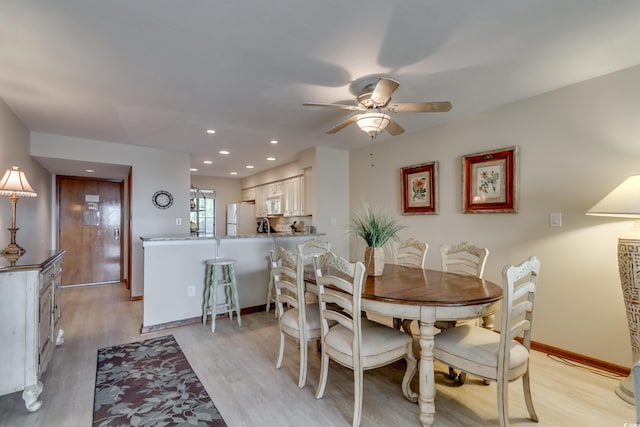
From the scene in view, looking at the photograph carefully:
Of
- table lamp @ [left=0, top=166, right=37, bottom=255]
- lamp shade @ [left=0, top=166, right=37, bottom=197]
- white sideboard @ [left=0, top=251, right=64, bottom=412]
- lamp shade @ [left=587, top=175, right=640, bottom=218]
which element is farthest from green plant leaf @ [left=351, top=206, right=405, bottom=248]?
lamp shade @ [left=0, top=166, right=37, bottom=197]

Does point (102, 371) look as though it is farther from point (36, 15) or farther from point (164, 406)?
point (36, 15)

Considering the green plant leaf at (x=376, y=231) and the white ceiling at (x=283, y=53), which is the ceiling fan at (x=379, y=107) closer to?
the white ceiling at (x=283, y=53)

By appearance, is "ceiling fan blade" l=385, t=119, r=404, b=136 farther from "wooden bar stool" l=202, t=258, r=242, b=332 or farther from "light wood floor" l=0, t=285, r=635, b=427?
"wooden bar stool" l=202, t=258, r=242, b=332

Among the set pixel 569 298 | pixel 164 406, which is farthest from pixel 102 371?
pixel 569 298

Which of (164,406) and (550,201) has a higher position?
(550,201)

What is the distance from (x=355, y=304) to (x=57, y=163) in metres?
4.97

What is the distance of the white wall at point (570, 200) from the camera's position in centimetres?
244

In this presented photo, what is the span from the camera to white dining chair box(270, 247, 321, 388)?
2.18m

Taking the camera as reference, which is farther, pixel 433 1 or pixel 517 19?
pixel 517 19

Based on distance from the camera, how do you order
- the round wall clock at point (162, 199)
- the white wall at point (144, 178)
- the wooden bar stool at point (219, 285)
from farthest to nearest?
the round wall clock at point (162, 199), the white wall at point (144, 178), the wooden bar stool at point (219, 285)

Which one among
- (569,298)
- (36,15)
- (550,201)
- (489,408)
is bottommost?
(489,408)

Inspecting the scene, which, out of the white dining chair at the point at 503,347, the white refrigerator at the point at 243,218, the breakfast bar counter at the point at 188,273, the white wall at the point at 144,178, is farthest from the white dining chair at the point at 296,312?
the white refrigerator at the point at 243,218

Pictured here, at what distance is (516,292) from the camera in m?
1.65

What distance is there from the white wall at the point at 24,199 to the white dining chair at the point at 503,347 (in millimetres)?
3853
